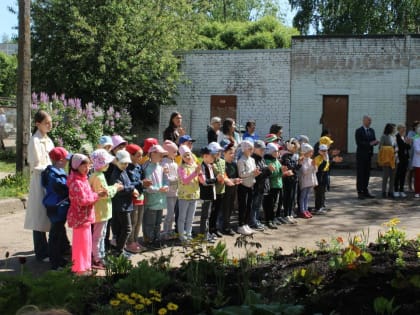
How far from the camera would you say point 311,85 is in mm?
22484

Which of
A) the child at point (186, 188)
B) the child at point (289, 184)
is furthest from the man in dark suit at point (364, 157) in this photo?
the child at point (186, 188)

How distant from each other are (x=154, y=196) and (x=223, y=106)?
15697 mm

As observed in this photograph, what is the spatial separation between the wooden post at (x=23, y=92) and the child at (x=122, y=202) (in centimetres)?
544

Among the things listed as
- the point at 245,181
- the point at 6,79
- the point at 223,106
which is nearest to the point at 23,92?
the point at 245,181

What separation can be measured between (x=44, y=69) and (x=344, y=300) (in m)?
18.4

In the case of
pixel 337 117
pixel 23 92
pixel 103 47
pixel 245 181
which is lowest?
pixel 245 181

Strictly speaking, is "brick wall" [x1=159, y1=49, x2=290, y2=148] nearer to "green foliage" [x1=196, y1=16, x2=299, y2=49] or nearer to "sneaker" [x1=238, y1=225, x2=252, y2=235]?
"green foliage" [x1=196, y1=16, x2=299, y2=49]

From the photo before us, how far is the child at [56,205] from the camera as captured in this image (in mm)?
6789

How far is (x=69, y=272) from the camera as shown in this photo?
15.4 feet

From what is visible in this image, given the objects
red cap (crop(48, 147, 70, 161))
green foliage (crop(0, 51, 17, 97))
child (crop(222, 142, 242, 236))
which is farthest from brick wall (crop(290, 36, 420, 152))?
green foliage (crop(0, 51, 17, 97))

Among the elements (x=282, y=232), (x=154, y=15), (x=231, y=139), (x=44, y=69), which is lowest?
(x=282, y=232)

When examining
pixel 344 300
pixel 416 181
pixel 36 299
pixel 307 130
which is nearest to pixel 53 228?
pixel 36 299

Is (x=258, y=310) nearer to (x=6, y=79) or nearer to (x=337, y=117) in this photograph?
(x=337, y=117)

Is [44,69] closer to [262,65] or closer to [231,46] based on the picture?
[262,65]
